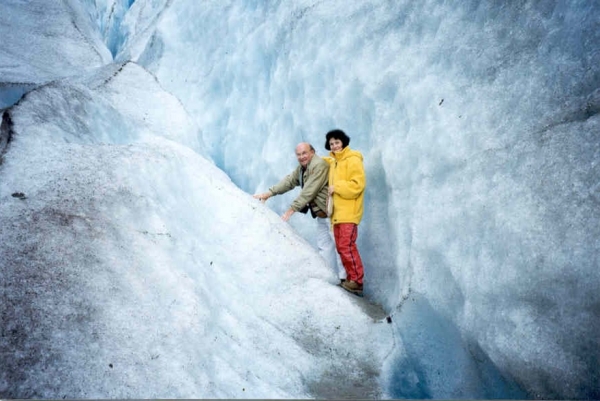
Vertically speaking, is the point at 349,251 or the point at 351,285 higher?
the point at 349,251

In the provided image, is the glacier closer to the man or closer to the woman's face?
the man

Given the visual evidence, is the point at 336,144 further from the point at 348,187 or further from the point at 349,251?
the point at 349,251

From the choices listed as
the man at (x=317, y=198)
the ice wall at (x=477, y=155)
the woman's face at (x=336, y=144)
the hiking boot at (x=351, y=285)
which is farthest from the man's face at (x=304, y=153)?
the hiking boot at (x=351, y=285)

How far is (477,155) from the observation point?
2854mm

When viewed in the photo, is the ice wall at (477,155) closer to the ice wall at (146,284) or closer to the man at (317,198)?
the man at (317,198)

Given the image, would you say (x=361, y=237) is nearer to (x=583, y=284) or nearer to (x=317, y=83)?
(x=317, y=83)

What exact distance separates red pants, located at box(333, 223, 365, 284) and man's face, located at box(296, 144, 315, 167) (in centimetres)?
80

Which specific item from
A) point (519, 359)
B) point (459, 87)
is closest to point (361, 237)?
point (459, 87)

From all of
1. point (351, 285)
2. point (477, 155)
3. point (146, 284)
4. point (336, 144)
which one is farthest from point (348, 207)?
point (146, 284)

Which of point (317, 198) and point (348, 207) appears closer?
point (348, 207)

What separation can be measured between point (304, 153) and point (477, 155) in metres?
1.73

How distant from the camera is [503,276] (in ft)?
7.98

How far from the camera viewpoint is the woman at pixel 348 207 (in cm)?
367

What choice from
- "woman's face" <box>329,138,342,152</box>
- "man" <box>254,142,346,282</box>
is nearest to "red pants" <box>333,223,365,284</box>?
"man" <box>254,142,346,282</box>
